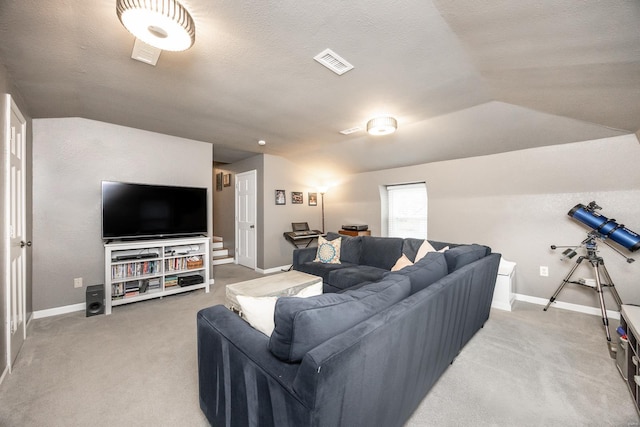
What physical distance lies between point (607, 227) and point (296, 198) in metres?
4.67

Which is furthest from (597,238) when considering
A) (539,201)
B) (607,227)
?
(539,201)

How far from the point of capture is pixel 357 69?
6.90 feet

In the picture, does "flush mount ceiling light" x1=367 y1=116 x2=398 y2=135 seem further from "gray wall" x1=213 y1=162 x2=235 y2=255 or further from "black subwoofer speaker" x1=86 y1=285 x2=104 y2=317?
"gray wall" x1=213 y1=162 x2=235 y2=255

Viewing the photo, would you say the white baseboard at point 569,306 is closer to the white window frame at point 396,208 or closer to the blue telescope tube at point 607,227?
the blue telescope tube at point 607,227

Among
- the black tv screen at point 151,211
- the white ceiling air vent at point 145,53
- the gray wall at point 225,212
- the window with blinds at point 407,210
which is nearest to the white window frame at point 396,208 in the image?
the window with blinds at point 407,210

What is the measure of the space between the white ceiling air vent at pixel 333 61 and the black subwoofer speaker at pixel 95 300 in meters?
3.53

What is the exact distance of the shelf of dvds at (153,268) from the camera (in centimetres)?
319

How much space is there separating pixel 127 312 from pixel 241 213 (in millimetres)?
2926

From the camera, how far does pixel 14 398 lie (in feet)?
5.54

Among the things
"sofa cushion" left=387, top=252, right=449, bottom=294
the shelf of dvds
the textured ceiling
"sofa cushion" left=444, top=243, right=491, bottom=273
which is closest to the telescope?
the textured ceiling

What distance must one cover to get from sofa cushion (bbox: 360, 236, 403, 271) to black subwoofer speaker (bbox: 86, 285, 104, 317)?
135 inches

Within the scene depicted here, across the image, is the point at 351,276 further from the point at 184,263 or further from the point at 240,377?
the point at 184,263

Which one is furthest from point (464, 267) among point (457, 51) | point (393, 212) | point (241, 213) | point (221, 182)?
point (221, 182)

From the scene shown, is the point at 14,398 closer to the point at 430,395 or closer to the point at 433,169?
the point at 430,395
